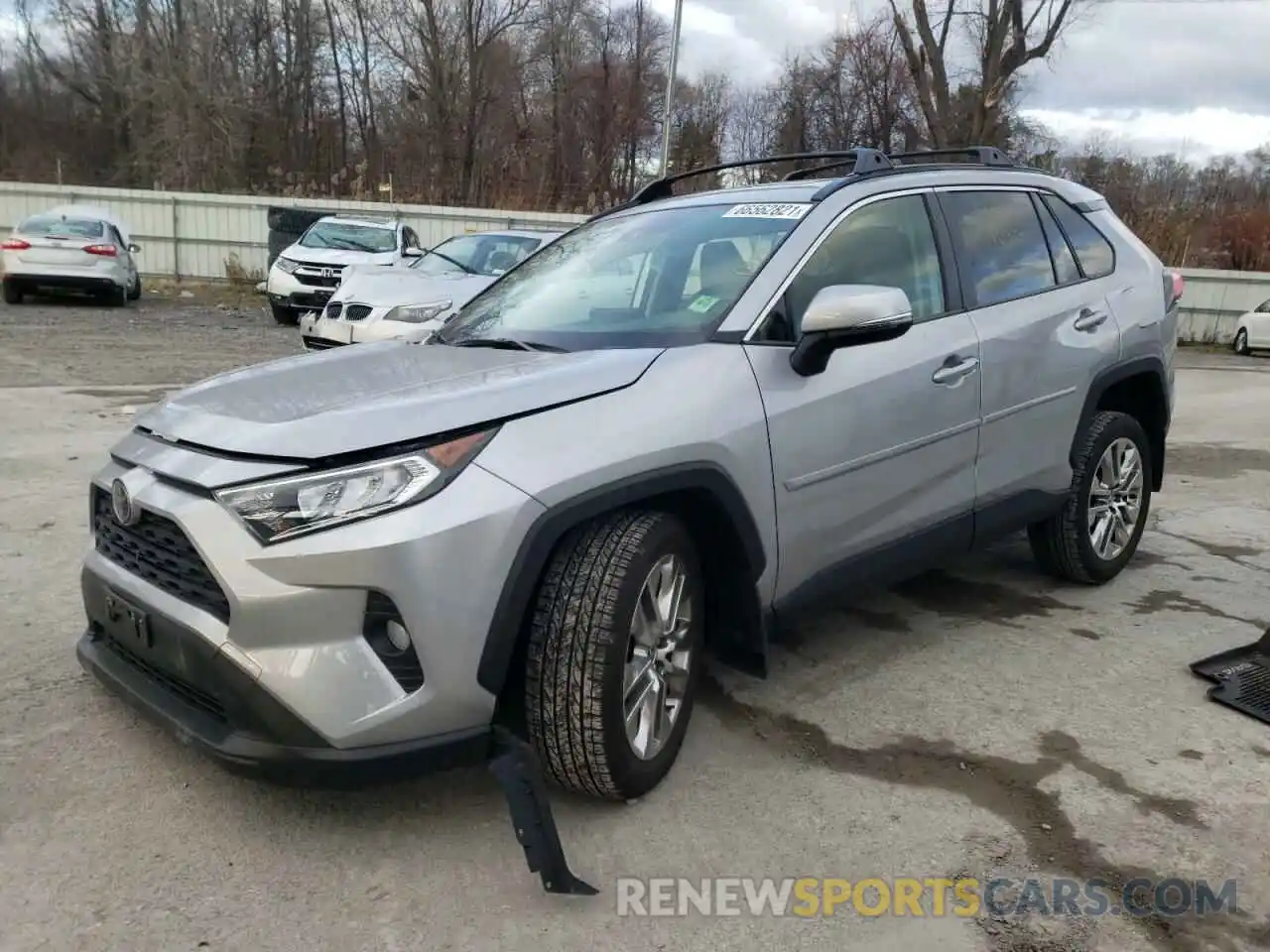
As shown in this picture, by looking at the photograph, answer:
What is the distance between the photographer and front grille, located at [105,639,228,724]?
2422mm

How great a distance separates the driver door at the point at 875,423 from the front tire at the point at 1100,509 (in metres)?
0.84

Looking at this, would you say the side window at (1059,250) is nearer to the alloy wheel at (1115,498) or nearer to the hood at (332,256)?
the alloy wheel at (1115,498)

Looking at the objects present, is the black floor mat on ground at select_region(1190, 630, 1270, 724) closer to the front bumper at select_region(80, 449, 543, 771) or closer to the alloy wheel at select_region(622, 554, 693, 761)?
the alloy wheel at select_region(622, 554, 693, 761)

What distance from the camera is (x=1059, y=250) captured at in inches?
170

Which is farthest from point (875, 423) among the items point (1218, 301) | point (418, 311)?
point (1218, 301)

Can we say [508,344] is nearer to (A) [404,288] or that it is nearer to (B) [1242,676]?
(B) [1242,676]

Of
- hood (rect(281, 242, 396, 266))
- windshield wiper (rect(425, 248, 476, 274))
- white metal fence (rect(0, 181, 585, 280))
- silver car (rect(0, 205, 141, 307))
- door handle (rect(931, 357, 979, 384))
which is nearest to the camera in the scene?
door handle (rect(931, 357, 979, 384))

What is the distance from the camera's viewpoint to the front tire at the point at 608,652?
8.08 feet

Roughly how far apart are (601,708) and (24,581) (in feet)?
9.96

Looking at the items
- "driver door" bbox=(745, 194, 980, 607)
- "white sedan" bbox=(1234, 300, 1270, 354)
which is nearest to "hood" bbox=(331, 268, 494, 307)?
"driver door" bbox=(745, 194, 980, 607)

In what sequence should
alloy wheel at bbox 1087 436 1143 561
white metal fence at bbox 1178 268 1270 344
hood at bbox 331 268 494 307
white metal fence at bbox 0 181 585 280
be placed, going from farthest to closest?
white metal fence at bbox 1178 268 1270 344 < white metal fence at bbox 0 181 585 280 < hood at bbox 331 268 494 307 < alloy wheel at bbox 1087 436 1143 561

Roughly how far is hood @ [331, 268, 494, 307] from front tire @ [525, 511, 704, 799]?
21.6ft

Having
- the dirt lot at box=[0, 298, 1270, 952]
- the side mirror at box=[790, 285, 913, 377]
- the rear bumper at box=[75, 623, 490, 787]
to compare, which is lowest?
the dirt lot at box=[0, 298, 1270, 952]

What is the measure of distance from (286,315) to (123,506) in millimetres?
13484
